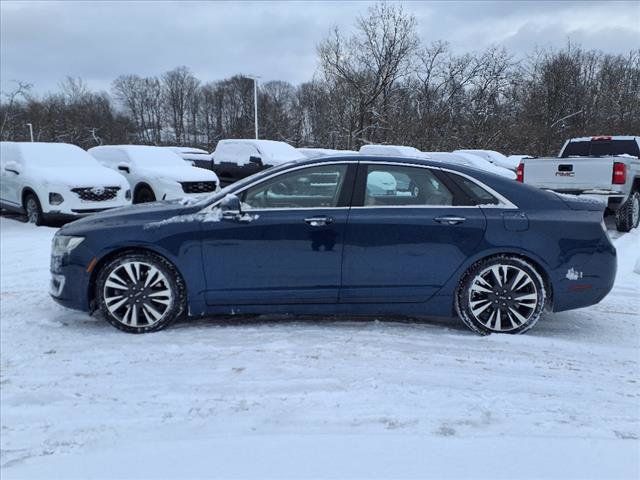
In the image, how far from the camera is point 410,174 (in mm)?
4453

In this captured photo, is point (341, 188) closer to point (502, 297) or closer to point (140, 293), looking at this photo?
point (502, 297)

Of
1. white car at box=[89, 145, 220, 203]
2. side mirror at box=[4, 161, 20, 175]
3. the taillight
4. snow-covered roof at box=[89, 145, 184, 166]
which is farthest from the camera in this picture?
snow-covered roof at box=[89, 145, 184, 166]

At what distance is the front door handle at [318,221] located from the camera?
4230 millimetres

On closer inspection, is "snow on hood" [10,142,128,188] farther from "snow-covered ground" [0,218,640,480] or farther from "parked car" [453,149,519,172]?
"parked car" [453,149,519,172]

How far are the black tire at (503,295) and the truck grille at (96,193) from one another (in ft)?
26.8

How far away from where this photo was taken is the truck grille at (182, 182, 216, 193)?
11.8 m

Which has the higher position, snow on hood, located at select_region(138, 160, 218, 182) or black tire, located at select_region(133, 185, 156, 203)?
snow on hood, located at select_region(138, 160, 218, 182)

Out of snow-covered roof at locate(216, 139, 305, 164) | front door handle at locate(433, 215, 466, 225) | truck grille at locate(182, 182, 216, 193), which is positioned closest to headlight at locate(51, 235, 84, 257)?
front door handle at locate(433, 215, 466, 225)

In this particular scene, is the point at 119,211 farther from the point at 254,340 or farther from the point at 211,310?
the point at 254,340

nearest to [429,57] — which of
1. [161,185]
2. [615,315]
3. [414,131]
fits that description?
[414,131]

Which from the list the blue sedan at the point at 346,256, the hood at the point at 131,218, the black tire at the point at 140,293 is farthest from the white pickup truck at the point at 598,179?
the black tire at the point at 140,293

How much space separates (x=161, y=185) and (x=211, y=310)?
8073 millimetres

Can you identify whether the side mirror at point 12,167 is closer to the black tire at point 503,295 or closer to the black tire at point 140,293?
the black tire at point 140,293

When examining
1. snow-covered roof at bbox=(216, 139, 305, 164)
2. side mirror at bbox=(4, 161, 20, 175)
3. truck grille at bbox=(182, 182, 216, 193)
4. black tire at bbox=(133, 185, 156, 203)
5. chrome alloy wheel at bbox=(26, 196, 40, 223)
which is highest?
snow-covered roof at bbox=(216, 139, 305, 164)
